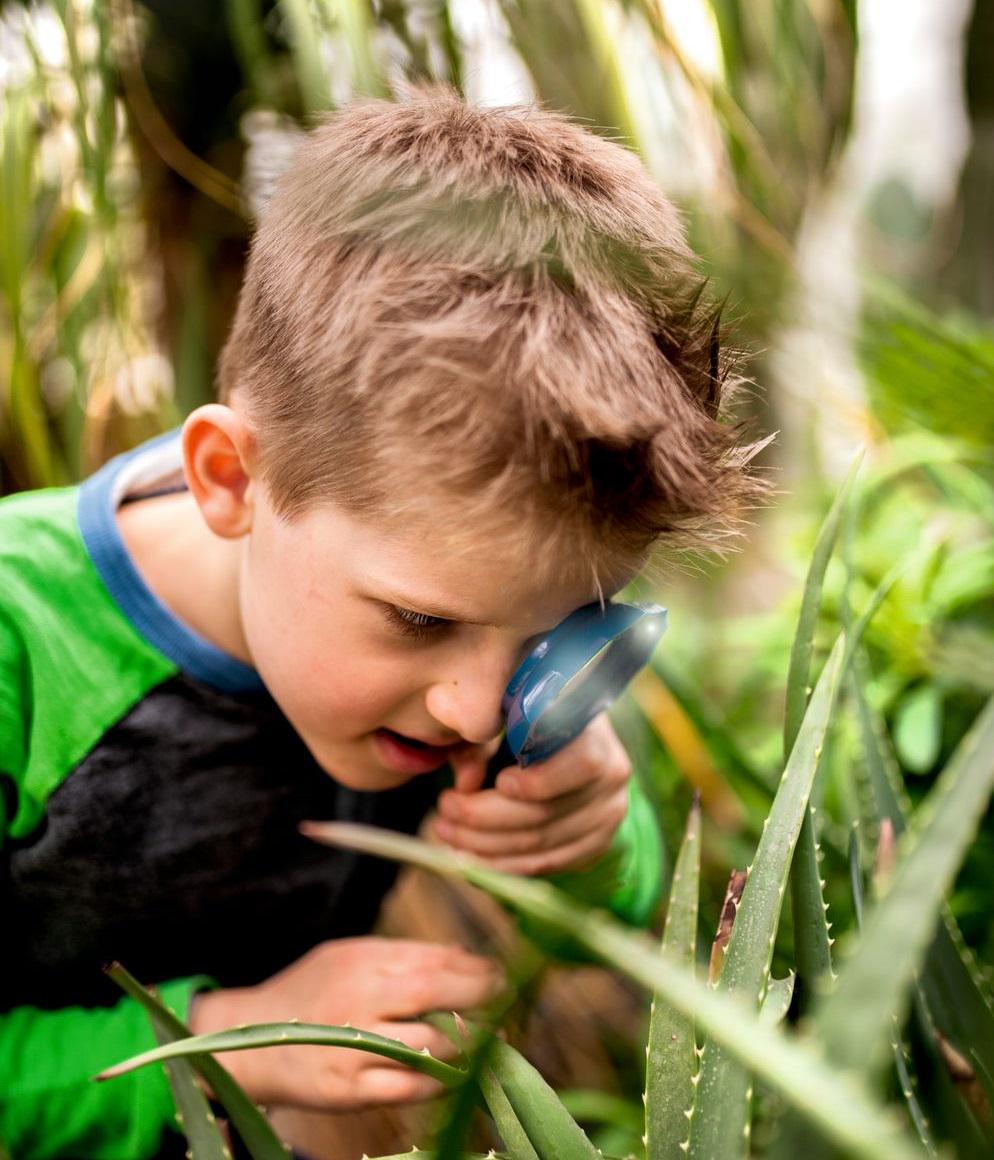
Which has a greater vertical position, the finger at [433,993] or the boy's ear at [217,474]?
the boy's ear at [217,474]

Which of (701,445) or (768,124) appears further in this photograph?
(768,124)

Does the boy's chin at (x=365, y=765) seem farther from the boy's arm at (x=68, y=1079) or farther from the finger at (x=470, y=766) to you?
the boy's arm at (x=68, y=1079)

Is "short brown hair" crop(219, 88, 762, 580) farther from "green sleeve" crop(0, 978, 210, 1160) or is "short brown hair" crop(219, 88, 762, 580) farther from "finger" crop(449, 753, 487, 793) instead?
"green sleeve" crop(0, 978, 210, 1160)

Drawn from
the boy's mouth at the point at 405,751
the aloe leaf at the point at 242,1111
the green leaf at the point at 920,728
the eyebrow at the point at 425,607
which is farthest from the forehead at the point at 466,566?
the green leaf at the point at 920,728

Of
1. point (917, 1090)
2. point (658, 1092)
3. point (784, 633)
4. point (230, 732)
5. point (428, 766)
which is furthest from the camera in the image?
point (784, 633)

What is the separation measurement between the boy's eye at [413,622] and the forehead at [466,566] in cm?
1

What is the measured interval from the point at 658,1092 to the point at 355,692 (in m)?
0.26

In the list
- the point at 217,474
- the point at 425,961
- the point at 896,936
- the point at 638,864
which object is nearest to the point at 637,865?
the point at 638,864

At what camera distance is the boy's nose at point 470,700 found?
57 cm

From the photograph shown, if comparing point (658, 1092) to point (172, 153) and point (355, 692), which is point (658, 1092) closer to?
point (355, 692)

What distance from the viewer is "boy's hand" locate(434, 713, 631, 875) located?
27.9 inches

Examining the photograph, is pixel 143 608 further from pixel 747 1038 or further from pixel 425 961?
pixel 747 1038

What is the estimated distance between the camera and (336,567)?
57 centimetres

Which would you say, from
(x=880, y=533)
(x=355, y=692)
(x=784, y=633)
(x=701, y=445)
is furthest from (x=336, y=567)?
(x=880, y=533)
